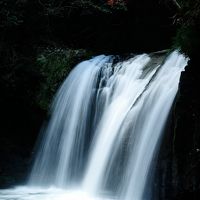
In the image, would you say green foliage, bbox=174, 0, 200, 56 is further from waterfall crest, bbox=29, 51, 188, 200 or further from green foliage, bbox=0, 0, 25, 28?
green foliage, bbox=0, 0, 25, 28

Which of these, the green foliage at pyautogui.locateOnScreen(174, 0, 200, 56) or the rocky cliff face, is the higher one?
the green foliage at pyautogui.locateOnScreen(174, 0, 200, 56)

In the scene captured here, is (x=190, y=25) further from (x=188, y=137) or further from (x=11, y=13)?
(x=11, y=13)

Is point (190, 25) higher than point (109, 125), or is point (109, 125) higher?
point (190, 25)

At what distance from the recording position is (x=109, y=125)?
371 inches

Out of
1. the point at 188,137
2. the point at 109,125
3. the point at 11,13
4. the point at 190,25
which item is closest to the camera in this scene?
the point at 188,137

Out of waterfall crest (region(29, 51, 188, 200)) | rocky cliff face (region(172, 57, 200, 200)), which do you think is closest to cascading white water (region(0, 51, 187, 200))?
waterfall crest (region(29, 51, 188, 200))

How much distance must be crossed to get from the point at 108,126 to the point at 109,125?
0.12 feet

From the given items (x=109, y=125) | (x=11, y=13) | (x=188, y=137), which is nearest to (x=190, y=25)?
(x=188, y=137)

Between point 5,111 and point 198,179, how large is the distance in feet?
17.8

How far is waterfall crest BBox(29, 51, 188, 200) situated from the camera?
324 inches

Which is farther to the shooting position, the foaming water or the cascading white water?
the foaming water

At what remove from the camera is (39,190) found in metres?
9.65

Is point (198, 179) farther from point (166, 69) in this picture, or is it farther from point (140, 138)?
point (166, 69)

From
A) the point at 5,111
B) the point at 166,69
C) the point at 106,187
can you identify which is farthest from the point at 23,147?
the point at 166,69
